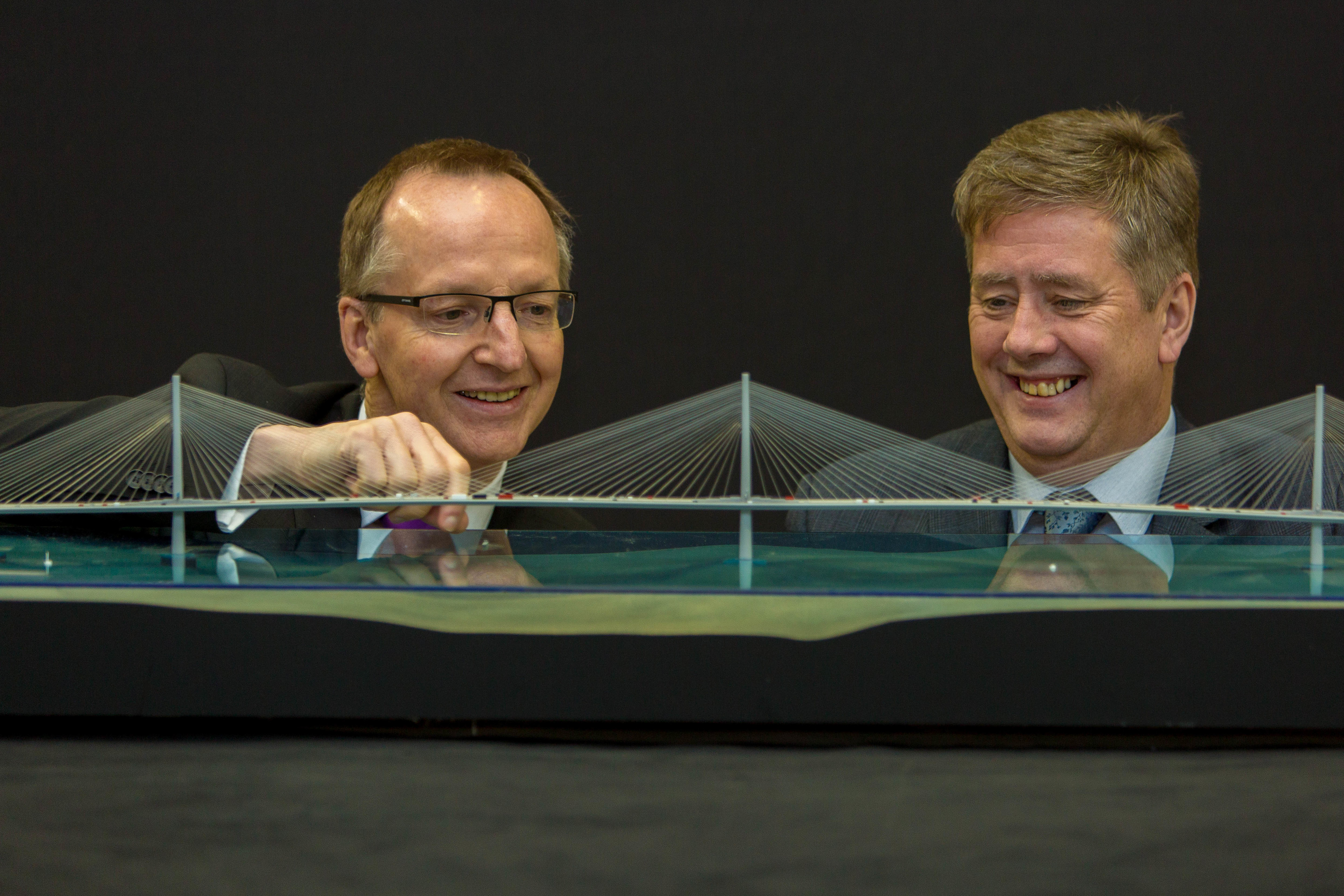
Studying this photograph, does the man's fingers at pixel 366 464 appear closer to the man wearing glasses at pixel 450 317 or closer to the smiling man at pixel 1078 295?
the man wearing glasses at pixel 450 317

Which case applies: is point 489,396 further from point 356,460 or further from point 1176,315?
point 1176,315

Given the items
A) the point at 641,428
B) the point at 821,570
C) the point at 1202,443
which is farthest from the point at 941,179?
the point at 821,570

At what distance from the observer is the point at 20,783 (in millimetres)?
2014

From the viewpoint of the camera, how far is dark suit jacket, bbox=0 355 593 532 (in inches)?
135

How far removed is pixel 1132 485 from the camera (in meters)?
3.37

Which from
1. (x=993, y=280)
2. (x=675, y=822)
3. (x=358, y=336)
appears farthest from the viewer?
(x=358, y=336)

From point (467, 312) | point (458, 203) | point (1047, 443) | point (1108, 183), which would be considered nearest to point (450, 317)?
point (467, 312)

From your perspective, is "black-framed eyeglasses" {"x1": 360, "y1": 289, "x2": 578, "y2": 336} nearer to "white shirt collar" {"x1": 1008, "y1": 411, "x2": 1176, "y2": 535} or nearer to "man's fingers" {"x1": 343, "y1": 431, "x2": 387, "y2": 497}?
"man's fingers" {"x1": 343, "y1": 431, "x2": 387, "y2": 497}

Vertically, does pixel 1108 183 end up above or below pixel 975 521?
above

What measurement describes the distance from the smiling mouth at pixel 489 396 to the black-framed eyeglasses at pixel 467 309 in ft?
0.61

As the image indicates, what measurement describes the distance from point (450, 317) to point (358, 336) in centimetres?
46

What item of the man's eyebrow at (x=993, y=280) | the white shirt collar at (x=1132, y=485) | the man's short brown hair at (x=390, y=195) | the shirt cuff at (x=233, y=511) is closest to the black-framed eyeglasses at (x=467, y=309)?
the man's short brown hair at (x=390, y=195)

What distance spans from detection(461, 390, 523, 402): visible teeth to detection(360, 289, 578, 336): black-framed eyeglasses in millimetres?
191

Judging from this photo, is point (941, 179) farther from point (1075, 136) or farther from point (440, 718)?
point (440, 718)
